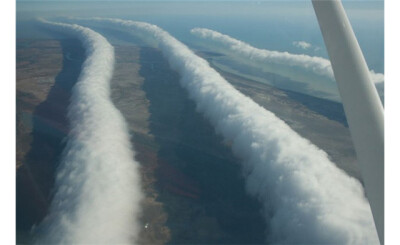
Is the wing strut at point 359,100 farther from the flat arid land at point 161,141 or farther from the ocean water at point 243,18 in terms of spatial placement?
the ocean water at point 243,18

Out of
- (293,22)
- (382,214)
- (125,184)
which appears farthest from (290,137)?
(382,214)

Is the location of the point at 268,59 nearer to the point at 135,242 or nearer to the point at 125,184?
the point at 125,184

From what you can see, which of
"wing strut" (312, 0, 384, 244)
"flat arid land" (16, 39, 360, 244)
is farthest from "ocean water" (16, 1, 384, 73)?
"wing strut" (312, 0, 384, 244)

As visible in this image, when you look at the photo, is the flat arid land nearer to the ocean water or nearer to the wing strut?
the ocean water

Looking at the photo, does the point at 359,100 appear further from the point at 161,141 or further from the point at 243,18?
the point at 243,18

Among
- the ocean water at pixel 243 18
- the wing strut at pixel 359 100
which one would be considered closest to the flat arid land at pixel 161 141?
the ocean water at pixel 243 18

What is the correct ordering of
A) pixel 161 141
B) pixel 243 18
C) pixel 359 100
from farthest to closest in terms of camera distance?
pixel 243 18 → pixel 161 141 → pixel 359 100

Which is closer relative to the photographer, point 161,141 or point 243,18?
point 161,141

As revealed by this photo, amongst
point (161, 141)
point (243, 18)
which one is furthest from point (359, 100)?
point (243, 18)

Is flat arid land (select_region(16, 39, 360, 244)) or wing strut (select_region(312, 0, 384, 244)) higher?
wing strut (select_region(312, 0, 384, 244))
